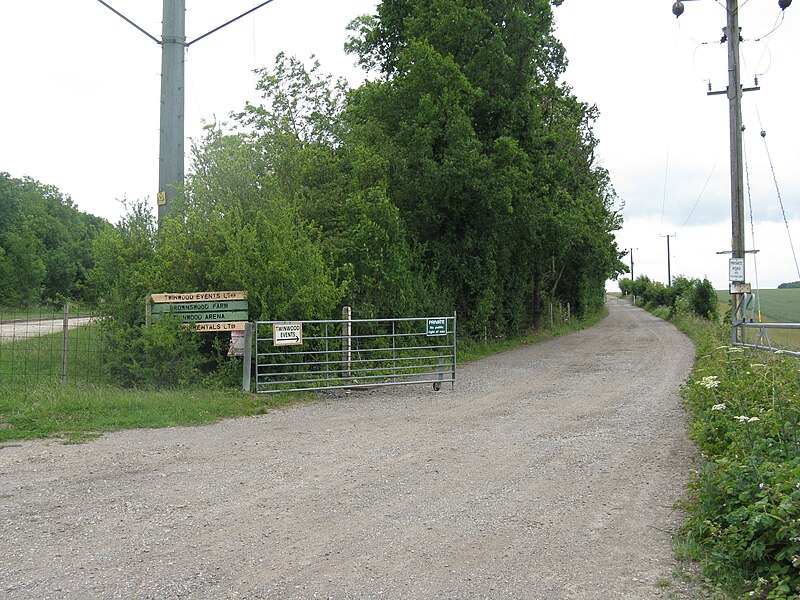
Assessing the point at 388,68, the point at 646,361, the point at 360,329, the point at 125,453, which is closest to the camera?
the point at 125,453

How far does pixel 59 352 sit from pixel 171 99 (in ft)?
18.8

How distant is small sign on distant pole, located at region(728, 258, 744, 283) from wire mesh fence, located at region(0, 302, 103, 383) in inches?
627

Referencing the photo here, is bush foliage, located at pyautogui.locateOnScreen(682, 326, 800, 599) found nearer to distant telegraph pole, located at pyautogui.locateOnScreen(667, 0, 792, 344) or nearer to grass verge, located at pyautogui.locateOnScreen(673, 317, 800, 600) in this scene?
grass verge, located at pyautogui.locateOnScreen(673, 317, 800, 600)

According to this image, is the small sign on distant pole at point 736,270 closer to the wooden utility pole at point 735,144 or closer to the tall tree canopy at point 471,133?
the wooden utility pole at point 735,144

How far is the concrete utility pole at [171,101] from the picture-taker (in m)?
12.4

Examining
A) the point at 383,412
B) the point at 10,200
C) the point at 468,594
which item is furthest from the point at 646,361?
the point at 10,200

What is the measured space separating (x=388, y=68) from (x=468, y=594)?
24.1 meters

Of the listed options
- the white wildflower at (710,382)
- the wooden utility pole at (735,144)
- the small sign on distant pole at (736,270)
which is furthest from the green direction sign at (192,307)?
the small sign on distant pole at (736,270)

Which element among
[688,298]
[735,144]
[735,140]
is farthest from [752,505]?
[688,298]

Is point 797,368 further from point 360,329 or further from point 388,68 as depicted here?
point 388,68

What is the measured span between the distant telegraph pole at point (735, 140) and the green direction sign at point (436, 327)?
9264 mm

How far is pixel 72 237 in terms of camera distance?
2948 inches

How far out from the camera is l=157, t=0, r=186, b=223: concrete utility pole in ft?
40.5

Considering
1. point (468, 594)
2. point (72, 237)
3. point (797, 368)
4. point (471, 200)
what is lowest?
point (468, 594)
